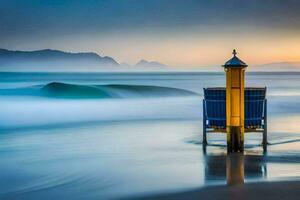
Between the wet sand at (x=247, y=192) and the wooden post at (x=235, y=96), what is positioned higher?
the wooden post at (x=235, y=96)

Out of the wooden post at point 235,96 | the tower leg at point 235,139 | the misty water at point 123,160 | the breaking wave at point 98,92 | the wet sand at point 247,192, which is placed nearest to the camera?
the wet sand at point 247,192

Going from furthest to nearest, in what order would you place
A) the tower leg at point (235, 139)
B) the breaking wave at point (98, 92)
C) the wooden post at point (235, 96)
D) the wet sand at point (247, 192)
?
1. the breaking wave at point (98, 92)
2. the tower leg at point (235, 139)
3. the wooden post at point (235, 96)
4. the wet sand at point (247, 192)

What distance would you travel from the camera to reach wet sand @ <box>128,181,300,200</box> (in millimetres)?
8438

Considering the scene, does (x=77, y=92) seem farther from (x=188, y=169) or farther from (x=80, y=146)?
(x=188, y=169)

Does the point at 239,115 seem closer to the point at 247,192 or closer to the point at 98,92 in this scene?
the point at 247,192

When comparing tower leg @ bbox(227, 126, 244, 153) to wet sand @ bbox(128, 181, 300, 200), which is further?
tower leg @ bbox(227, 126, 244, 153)

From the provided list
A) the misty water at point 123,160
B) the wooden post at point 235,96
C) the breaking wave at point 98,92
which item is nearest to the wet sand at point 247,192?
the misty water at point 123,160

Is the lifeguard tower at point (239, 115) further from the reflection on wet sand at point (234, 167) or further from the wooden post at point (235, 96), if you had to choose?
the reflection on wet sand at point (234, 167)

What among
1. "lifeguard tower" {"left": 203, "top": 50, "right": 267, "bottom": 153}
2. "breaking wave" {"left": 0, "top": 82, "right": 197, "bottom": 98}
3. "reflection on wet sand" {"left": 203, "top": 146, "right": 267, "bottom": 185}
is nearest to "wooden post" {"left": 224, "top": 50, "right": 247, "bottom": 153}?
"lifeguard tower" {"left": 203, "top": 50, "right": 267, "bottom": 153}

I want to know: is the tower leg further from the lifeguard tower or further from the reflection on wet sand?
the reflection on wet sand

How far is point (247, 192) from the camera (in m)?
8.74

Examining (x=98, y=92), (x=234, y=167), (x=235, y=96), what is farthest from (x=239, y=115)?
(x=98, y=92)

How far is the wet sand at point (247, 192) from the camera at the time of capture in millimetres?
8438

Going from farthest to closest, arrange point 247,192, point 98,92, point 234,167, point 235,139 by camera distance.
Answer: point 98,92 → point 235,139 → point 234,167 → point 247,192
